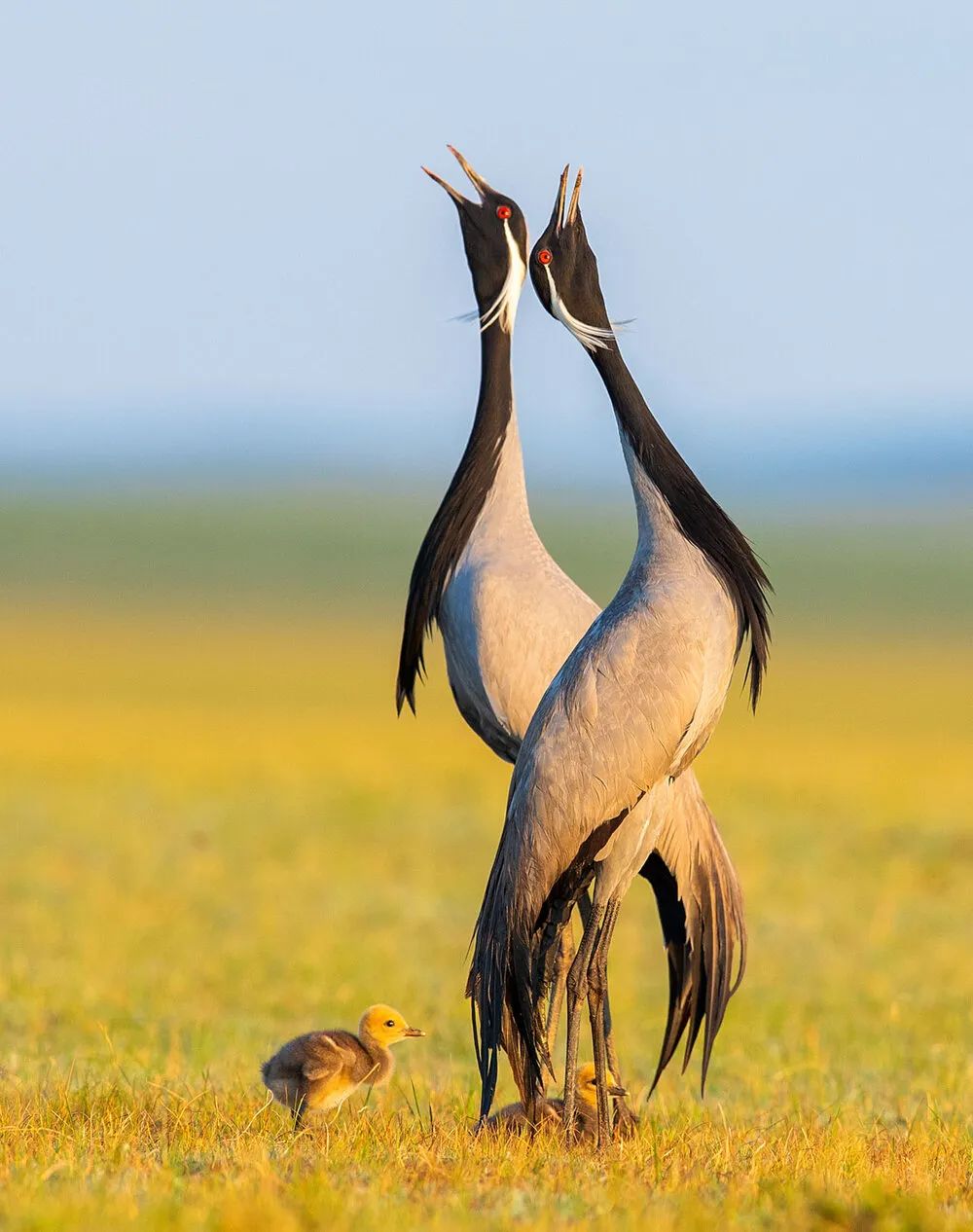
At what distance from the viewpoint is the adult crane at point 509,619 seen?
707 centimetres

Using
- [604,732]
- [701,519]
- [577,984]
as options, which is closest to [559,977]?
[577,984]

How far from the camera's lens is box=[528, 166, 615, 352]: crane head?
6.60 meters

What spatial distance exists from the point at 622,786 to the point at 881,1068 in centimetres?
Result: 409

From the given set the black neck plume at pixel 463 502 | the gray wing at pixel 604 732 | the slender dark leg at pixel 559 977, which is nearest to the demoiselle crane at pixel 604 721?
the gray wing at pixel 604 732

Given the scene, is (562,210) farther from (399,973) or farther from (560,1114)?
(399,973)

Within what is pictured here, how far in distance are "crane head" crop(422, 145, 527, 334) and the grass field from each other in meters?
2.99

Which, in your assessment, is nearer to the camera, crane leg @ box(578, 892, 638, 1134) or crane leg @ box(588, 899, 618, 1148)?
crane leg @ box(588, 899, 618, 1148)

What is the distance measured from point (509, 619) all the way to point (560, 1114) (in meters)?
1.72

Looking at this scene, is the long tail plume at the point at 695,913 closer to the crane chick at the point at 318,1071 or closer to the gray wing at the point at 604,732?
the gray wing at the point at 604,732

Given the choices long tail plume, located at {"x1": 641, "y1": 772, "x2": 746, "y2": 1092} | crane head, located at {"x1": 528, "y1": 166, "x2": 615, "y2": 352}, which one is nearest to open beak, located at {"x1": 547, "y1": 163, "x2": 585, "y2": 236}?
crane head, located at {"x1": 528, "y1": 166, "x2": 615, "y2": 352}

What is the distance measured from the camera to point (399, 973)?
12.3 meters

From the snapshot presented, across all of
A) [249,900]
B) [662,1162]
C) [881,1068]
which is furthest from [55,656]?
[662,1162]

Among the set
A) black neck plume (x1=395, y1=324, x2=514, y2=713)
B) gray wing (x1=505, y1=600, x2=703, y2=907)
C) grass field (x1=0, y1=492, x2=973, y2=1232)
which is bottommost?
grass field (x1=0, y1=492, x2=973, y2=1232)

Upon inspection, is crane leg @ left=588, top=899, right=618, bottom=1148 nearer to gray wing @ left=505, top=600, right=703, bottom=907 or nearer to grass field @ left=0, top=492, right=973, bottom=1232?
grass field @ left=0, top=492, right=973, bottom=1232
